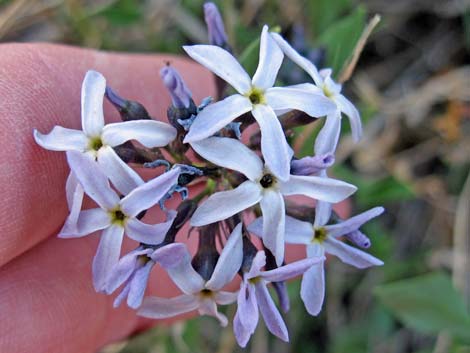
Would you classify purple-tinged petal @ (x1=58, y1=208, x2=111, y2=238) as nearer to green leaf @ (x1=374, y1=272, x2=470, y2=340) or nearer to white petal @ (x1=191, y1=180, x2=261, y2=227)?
white petal @ (x1=191, y1=180, x2=261, y2=227)

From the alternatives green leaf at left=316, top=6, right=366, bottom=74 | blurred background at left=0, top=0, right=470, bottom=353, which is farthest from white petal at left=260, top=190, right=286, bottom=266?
blurred background at left=0, top=0, right=470, bottom=353

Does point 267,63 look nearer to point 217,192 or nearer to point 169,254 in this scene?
point 217,192

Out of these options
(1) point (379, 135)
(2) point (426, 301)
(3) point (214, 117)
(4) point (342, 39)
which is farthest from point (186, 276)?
(1) point (379, 135)

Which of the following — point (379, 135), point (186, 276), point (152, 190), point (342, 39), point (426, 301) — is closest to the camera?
point (152, 190)

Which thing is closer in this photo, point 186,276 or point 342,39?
point 186,276

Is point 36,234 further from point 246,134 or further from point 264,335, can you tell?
point 264,335

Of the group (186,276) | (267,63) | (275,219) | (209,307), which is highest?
(267,63)

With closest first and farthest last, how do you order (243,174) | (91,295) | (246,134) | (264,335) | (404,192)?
(243,174), (91,295), (246,134), (404,192), (264,335)

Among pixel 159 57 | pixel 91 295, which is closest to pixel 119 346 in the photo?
pixel 91 295

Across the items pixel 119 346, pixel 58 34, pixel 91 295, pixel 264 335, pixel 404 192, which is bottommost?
pixel 264 335
